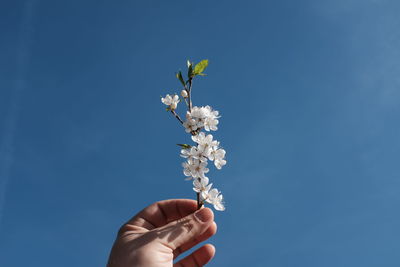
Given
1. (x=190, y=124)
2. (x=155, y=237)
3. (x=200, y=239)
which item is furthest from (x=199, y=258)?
(x=190, y=124)

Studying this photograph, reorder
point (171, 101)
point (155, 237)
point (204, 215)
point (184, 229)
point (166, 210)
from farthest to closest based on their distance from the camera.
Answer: point (166, 210) < point (171, 101) < point (204, 215) < point (184, 229) < point (155, 237)

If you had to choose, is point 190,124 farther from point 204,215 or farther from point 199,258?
point 199,258

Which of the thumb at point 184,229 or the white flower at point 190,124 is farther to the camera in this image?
the white flower at point 190,124

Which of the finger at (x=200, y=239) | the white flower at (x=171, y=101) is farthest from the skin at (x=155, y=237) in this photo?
the white flower at (x=171, y=101)

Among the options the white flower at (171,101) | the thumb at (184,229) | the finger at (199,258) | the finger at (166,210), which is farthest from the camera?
the finger at (199,258)

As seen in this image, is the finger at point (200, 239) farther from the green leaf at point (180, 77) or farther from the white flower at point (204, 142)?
the green leaf at point (180, 77)

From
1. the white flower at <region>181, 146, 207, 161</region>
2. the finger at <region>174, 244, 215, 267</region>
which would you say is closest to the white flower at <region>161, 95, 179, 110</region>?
the white flower at <region>181, 146, 207, 161</region>

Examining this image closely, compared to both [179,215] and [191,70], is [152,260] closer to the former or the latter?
[179,215]
